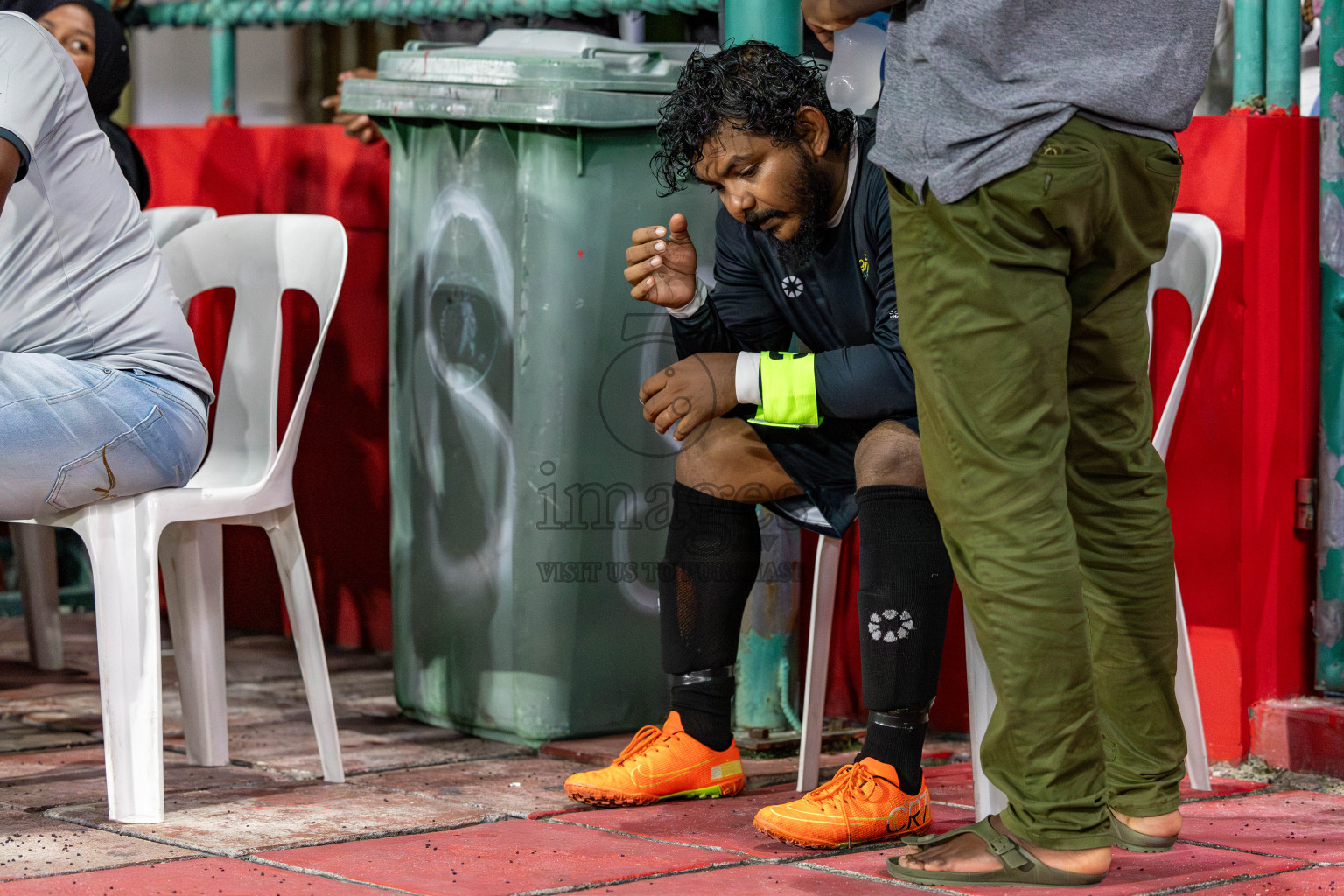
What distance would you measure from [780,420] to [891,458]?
0.23 m

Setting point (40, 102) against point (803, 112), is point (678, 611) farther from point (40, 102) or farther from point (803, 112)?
point (40, 102)

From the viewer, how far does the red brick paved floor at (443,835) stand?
8.95 feet

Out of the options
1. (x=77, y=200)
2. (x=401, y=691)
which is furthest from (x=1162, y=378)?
(x=77, y=200)

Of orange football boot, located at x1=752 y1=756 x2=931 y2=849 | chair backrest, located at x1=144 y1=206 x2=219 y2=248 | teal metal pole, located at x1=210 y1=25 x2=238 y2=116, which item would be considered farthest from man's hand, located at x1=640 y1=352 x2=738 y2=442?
teal metal pole, located at x1=210 y1=25 x2=238 y2=116

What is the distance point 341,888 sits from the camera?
2689mm

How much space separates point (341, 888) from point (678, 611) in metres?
0.89

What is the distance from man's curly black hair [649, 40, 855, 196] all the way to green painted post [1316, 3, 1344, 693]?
39.5 inches

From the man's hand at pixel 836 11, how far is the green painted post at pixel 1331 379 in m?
1.32

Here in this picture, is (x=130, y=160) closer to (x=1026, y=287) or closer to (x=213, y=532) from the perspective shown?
(x=213, y=532)

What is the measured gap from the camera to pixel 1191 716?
3.42 meters

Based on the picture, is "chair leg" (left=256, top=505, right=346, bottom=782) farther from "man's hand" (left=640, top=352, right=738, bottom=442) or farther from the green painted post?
the green painted post

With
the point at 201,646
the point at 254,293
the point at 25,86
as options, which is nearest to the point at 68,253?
the point at 25,86

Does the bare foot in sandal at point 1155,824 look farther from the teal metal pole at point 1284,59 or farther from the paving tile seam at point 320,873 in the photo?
the teal metal pole at point 1284,59

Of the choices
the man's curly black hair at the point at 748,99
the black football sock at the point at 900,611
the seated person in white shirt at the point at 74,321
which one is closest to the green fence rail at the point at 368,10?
the man's curly black hair at the point at 748,99
